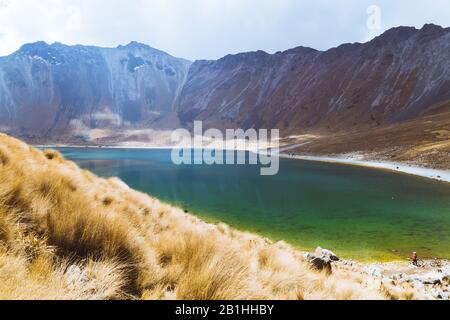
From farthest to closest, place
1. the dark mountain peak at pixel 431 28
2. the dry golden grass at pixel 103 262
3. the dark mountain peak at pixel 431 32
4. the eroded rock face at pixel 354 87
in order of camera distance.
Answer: the dark mountain peak at pixel 431 28 → the dark mountain peak at pixel 431 32 → the eroded rock face at pixel 354 87 → the dry golden grass at pixel 103 262

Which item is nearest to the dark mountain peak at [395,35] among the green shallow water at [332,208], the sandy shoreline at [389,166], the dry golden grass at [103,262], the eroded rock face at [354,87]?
the eroded rock face at [354,87]

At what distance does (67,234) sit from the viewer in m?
4.57

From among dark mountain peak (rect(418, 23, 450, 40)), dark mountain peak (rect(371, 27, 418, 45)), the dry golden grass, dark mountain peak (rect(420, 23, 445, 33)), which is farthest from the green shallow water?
dark mountain peak (rect(371, 27, 418, 45))

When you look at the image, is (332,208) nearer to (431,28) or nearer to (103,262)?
(103,262)

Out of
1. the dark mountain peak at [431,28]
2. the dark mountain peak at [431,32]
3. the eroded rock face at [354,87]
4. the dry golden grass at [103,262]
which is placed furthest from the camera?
the dark mountain peak at [431,28]

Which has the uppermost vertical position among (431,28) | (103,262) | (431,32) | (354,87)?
(431,28)

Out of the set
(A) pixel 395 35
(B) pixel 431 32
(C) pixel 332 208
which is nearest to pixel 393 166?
(C) pixel 332 208

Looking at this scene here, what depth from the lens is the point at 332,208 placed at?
108ft

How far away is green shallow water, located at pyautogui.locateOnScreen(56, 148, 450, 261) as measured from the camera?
22.6 meters

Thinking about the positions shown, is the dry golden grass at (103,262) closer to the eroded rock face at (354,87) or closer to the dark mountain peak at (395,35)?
the eroded rock face at (354,87)

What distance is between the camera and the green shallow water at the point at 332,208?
2262 cm

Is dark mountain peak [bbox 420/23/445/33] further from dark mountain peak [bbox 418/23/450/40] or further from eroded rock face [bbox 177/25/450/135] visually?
eroded rock face [bbox 177/25/450/135]

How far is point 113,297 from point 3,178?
2.86 metres

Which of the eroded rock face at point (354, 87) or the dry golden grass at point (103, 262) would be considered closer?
the dry golden grass at point (103, 262)
